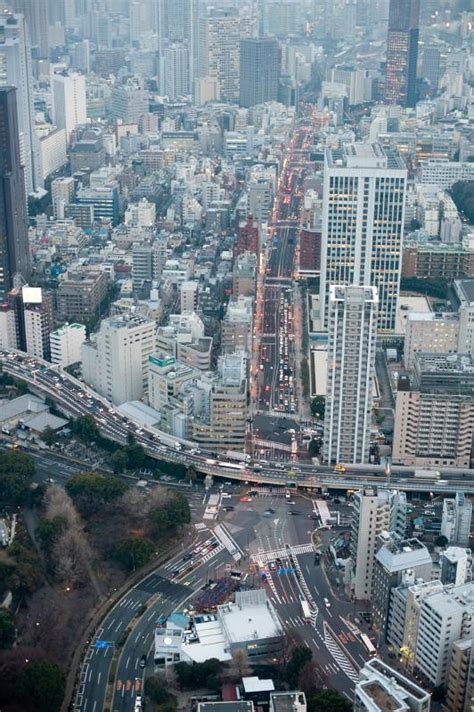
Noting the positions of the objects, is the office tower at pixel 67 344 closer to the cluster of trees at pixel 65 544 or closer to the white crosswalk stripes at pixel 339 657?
the cluster of trees at pixel 65 544

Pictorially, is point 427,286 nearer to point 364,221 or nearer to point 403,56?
point 364,221

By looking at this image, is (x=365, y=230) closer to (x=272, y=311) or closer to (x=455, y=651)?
(x=272, y=311)

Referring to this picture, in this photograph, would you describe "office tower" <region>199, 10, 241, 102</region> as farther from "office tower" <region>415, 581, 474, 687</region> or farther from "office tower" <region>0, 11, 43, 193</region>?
"office tower" <region>415, 581, 474, 687</region>

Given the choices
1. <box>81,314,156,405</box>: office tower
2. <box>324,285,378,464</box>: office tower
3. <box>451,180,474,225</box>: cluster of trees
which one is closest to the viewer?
<box>324,285,378,464</box>: office tower

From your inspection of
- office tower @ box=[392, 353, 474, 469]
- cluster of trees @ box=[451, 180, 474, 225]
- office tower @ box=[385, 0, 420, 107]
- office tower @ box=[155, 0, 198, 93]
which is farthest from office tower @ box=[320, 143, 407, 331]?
office tower @ box=[155, 0, 198, 93]

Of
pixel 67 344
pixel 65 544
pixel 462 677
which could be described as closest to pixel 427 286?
pixel 67 344

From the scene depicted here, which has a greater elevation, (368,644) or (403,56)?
(403,56)
